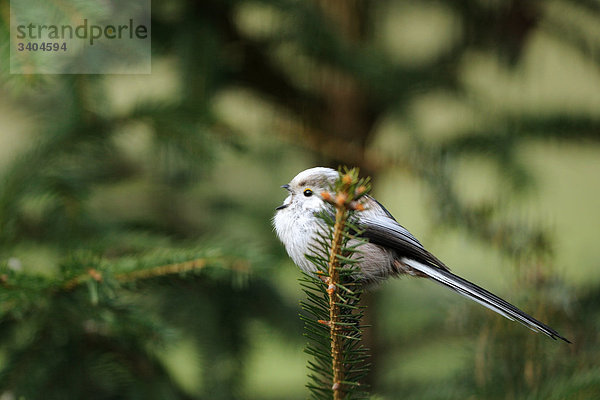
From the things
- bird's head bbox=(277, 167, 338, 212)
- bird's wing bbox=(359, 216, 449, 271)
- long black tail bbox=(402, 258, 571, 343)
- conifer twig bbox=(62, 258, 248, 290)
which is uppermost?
bird's head bbox=(277, 167, 338, 212)

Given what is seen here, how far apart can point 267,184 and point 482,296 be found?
4.95 feet

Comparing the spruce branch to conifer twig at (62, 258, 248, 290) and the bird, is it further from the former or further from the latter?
conifer twig at (62, 258, 248, 290)

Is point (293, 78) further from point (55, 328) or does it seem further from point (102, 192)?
point (55, 328)

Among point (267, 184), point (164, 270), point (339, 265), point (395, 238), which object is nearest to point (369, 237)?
point (395, 238)

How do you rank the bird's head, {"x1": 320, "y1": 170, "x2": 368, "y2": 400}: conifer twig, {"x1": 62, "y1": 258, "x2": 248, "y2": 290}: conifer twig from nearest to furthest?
{"x1": 320, "y1": 170, "x2": 368, "y2": 400}: conifer twig, the bird's head, {"x1": 62, "y1": 258, "x2": 248, "y2": 290}: conifer twig

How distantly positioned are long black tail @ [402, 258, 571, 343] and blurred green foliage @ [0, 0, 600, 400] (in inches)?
14.7

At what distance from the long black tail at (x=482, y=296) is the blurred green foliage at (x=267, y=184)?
1.23ft

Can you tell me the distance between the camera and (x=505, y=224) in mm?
1356

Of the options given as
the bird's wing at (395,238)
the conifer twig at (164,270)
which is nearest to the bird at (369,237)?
the bird's wing at (395,238)

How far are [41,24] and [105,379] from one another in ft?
2.74

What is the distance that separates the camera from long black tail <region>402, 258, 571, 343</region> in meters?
0.71

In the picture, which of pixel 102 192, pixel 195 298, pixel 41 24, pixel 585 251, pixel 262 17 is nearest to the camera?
pixel 41 24

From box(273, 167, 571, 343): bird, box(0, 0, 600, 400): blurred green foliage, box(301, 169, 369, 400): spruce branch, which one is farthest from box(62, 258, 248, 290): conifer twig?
box(301, 169, 369, 400): spruce branch

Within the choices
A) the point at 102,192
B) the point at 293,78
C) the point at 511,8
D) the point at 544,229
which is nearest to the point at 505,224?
the point at 544,229
